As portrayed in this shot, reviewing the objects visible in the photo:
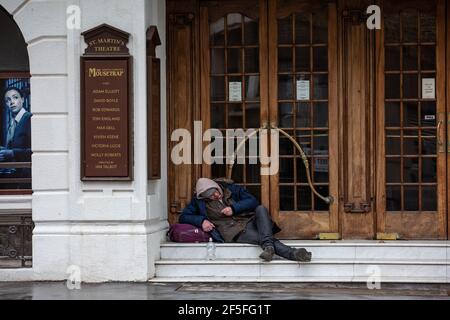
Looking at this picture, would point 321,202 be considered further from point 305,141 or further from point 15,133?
point 15,133

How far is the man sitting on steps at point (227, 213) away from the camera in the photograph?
1202 centimetres

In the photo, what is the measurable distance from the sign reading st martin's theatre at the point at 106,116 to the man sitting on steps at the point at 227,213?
114 cm

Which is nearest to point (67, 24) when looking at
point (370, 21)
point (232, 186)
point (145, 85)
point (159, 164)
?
point (145, 85)

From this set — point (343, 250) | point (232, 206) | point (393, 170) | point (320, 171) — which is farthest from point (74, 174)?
point (393, 170)

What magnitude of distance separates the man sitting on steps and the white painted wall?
687 mm

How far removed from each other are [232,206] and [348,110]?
2.07 metres

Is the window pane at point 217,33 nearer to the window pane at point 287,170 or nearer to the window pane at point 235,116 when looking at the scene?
the window pane at point 235,116

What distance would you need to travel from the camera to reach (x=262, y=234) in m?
11.8

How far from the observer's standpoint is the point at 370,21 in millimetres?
12523

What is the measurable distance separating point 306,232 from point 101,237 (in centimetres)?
281

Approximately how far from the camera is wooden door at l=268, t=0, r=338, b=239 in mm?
12531

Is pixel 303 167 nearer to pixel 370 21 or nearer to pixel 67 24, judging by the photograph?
pixel 370 21

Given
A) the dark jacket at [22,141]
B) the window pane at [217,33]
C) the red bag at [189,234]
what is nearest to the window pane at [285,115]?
the window pane at [217,33]

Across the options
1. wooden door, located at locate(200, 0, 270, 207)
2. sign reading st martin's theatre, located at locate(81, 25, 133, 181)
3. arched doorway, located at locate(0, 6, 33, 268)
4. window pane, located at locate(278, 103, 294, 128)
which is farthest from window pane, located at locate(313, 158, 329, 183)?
arched doorway, located at locate(0, 6, 33, 268)
